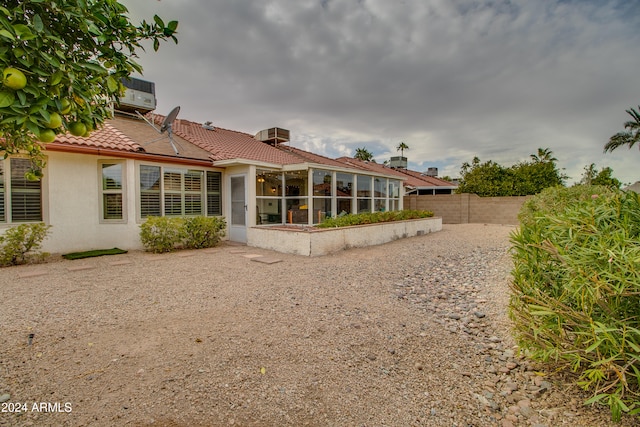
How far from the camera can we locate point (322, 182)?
12258 millimetres

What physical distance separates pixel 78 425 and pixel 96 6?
111 inches

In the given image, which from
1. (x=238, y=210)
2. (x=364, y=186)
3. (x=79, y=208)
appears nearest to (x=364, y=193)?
(x=364, y=186)

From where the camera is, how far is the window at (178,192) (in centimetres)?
982

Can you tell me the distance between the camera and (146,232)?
29.0ft

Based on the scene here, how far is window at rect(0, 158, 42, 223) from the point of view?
777cm

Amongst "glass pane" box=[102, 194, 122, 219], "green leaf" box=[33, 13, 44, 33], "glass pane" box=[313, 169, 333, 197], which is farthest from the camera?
"glass pane" box=[313, 169, 333, 197]

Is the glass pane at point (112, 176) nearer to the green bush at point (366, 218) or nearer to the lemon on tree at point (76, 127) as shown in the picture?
the green bush at point (366, 218)

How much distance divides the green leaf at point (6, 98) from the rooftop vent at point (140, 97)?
13.5 metres

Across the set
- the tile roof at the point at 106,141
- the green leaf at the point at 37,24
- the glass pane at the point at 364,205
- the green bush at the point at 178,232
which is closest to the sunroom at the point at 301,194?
the glass pane at the point at 364,205

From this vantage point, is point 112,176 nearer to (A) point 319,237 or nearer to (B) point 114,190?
Answer: (B) point 114,190

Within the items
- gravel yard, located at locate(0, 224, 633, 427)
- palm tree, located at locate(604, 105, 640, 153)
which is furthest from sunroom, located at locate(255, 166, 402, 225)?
palm tree, located at locate(604, 105, 640, 153)

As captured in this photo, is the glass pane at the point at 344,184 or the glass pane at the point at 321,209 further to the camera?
the glass pane at the point at 344,184

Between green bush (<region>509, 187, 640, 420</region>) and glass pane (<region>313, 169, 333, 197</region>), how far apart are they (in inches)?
372

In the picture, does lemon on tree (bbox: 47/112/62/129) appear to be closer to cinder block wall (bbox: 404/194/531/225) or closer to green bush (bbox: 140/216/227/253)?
green bush (bbox: 140/216/227/253)
